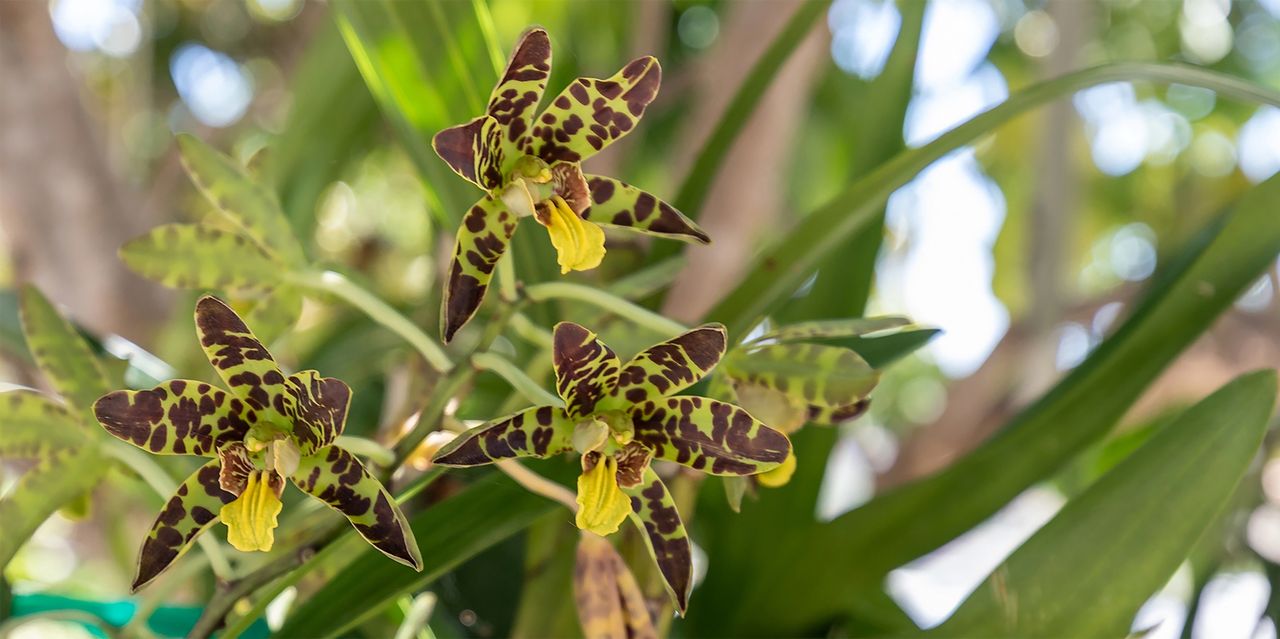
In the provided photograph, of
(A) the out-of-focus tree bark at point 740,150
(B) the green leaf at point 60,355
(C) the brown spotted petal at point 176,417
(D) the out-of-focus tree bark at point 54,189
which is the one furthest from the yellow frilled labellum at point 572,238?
(D) the out-of-focus tree bark at point 54,189

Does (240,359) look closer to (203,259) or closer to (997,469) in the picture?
(203,259)

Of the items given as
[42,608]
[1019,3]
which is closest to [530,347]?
[42,608]

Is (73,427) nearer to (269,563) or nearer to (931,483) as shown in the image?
(269,563)

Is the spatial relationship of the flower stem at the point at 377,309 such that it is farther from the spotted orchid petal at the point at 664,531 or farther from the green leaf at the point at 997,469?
the green leaf at the point at 997,469

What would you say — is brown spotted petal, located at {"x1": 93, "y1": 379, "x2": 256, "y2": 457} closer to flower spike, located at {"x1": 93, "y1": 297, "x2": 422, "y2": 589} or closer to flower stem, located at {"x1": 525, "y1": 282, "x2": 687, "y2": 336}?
flower spike, located at {"x1": 93, "y1": 297, "x2": 422, "y2": 589}

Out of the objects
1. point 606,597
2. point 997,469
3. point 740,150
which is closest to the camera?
point 606,597

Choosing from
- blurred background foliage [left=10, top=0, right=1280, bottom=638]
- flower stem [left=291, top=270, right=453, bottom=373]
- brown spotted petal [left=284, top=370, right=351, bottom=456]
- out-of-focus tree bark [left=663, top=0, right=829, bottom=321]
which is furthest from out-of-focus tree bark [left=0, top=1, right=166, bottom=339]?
brown spotted petal [left=284, top=370, right=351, bottom=456]

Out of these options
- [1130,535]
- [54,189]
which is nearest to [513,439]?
[1130,535]
